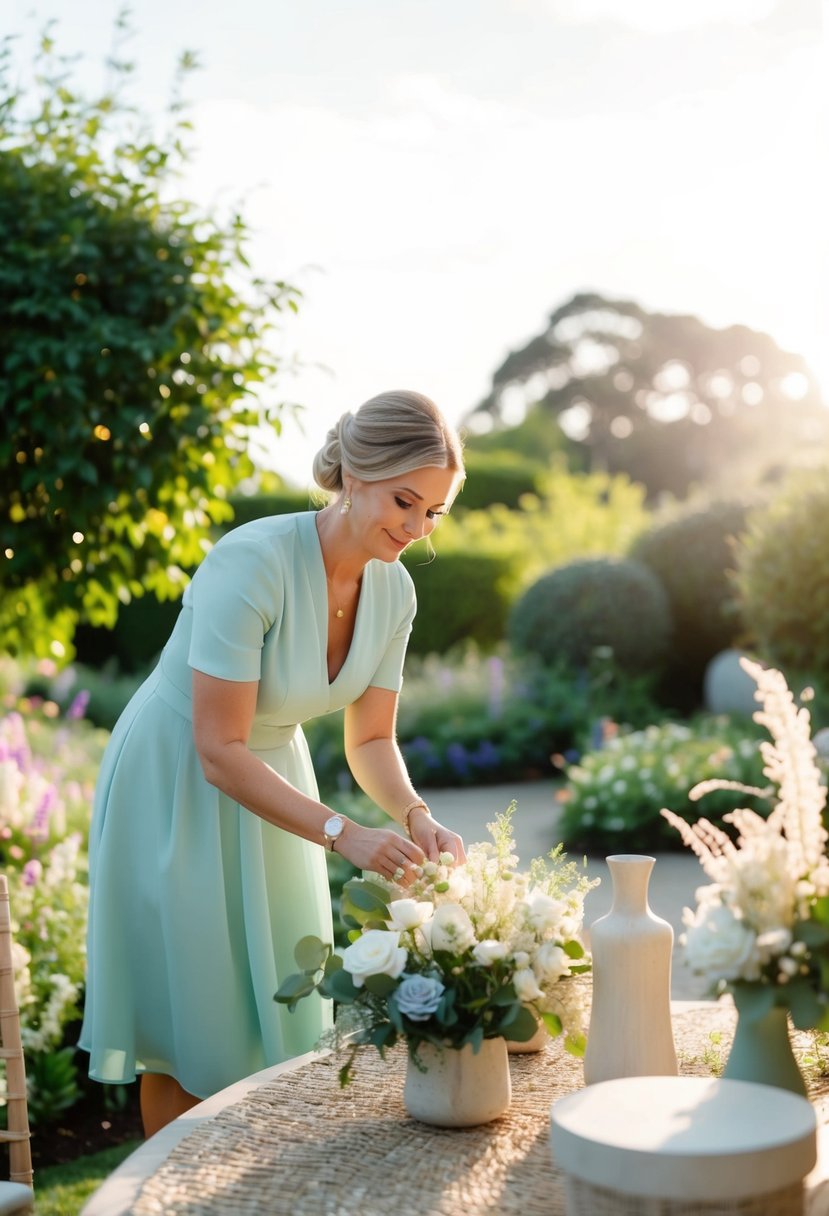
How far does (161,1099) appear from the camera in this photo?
2.27m

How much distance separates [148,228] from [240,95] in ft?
2.95

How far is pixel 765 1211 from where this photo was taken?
1286 mm

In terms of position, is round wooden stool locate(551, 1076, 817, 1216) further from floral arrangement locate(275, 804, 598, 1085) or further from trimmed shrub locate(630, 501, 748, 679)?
trimmed shrub locate(630, 501, 748, 679)

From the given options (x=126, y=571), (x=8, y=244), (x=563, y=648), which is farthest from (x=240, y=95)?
(x=563, y=648)

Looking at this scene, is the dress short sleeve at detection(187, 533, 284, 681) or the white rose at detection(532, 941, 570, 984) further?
the dress short sleeve at detection(187, 533, 284, 681)

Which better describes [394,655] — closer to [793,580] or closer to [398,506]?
[398,506]

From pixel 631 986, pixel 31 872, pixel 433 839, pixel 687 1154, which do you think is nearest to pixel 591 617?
pixel 31 872

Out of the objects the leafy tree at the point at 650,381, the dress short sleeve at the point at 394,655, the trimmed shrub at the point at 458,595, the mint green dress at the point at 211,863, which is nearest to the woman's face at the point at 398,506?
the mint green dress at the point at 211,863

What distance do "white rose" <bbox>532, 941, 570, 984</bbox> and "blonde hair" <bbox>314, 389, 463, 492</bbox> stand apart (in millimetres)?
825

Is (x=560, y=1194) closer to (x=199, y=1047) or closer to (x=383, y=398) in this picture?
(x=199, y=1047)

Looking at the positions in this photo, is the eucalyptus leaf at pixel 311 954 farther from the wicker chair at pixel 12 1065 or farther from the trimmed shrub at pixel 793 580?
the trimmed shrub at pixel 793 580

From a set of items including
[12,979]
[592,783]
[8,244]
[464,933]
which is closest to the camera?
[464,933]

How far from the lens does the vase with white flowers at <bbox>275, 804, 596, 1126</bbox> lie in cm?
159

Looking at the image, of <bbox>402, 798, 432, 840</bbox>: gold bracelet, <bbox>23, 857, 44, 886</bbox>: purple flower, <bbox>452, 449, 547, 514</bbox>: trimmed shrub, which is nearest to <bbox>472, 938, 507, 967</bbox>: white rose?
<bbox>402, 798, 432, 840</bbox>: gold bracelet
